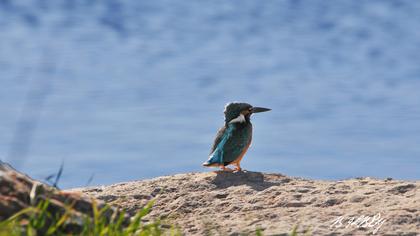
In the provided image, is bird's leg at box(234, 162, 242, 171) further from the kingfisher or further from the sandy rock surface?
the sandy rock surface

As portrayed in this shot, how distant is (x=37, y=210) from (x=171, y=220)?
3.02 meters

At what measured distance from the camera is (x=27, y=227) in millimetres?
4543

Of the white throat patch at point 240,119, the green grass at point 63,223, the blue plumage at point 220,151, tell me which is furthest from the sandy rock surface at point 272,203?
the green grass at point 63,223

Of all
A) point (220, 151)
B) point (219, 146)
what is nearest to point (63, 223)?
point (220, 151)

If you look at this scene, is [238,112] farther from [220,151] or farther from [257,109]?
[220,151]

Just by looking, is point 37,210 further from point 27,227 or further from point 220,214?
point 220,214

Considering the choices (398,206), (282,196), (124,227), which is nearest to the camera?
(124,227)

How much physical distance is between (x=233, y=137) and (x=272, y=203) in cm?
154

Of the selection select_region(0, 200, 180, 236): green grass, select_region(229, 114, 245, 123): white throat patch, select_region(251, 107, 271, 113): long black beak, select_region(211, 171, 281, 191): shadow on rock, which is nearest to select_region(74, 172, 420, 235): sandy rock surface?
select_region(211, 171, 281, 191): shadow on rock

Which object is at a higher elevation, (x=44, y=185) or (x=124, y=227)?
(x=44, y=185)

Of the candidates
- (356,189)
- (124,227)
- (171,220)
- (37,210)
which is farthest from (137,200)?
(37,210)

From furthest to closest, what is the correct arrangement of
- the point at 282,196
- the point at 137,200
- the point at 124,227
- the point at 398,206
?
1. the point at 137,200
2. the point at 282,196
3. the point at 398,206
4. the point at 124,227

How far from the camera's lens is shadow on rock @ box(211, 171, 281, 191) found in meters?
8.22

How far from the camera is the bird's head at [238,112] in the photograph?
8.99 m
